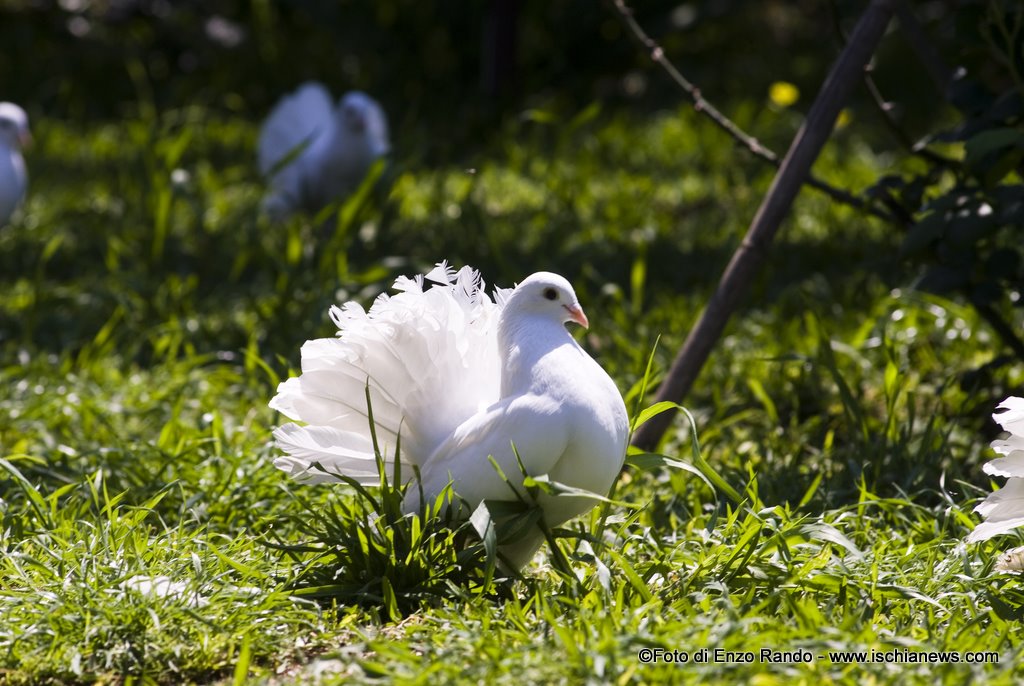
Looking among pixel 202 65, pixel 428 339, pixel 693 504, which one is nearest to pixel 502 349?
pixel 428 339

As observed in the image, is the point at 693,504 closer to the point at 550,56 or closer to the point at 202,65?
the point at 550,56

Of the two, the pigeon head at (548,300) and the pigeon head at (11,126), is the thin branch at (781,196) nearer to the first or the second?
the pigeon head at (548,300)

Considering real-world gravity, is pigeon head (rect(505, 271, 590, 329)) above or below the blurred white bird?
above

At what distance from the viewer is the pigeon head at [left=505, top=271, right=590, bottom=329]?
226cm

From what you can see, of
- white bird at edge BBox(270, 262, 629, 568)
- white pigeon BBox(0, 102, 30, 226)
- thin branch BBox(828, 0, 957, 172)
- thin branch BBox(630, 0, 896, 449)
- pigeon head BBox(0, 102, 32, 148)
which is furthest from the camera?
pigeon head BBox(0, 102, 32, 148)

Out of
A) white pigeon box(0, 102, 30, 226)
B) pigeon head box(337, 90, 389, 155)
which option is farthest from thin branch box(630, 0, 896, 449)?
white pigeon box(0, 102, 30, 226)

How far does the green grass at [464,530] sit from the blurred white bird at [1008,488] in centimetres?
13

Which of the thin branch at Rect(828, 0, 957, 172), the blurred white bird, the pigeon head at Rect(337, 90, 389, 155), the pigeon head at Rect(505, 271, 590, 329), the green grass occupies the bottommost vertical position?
the green grass

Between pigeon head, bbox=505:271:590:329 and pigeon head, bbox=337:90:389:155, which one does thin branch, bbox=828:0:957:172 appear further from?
pigeon head, bbox=337:90:389:155

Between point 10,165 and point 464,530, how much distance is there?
3.32m

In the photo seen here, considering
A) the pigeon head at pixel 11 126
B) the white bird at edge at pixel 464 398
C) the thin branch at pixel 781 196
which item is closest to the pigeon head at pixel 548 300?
the white bird at edge at pixel 464 398

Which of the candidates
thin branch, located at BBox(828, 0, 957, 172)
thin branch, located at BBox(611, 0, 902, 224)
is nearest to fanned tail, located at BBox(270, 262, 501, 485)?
thin branch, located at BBox(611, 0, 902, 224)

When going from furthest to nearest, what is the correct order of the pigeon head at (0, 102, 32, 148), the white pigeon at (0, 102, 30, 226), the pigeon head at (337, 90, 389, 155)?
the pigeon head at (337, 90, 389, 155)
the pigeon head at (0, 102, 32, 148)
the white pigeon at (0, 102, 30, 226)

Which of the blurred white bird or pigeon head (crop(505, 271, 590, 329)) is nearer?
the blurred white bird
